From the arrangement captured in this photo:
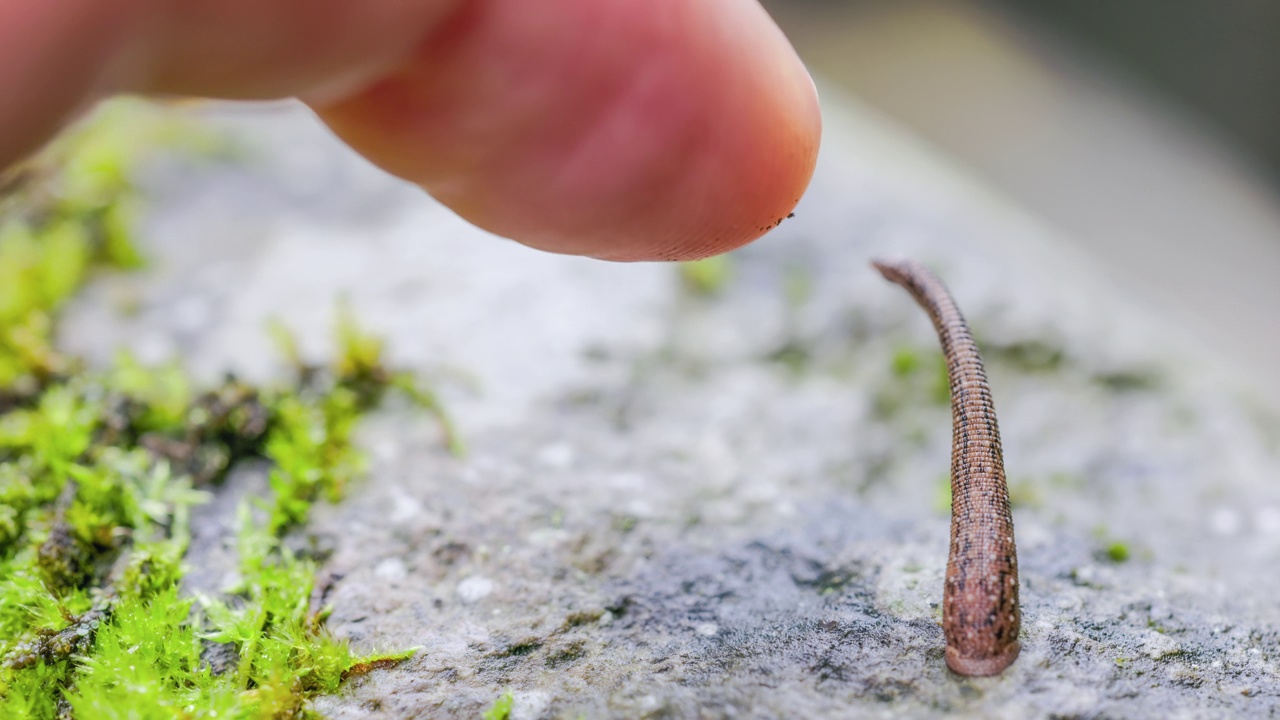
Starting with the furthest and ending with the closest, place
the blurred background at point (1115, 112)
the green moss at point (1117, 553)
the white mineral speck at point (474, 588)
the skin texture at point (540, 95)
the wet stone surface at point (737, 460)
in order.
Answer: the blurred background at point (1115, 112), the green moss at point (1117, 553), the white mineral speck at point (474, 588), the wet stone surface at point (737, 460), the skin texture at point (540, 95)

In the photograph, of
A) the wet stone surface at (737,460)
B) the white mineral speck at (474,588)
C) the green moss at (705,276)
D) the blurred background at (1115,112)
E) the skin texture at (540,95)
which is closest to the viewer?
the skin texture at (540,95)

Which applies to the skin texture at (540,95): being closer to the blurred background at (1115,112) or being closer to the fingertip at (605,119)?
the fingertip at (605,119)

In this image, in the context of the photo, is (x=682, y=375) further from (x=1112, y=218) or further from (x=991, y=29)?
(x=991, y=29)

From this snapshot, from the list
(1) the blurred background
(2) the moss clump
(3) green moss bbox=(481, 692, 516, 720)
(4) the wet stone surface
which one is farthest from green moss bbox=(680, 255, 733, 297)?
(1) the blurred background

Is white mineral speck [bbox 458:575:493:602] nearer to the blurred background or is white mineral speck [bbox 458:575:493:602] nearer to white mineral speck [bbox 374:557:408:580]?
white mineral speck [bbox 374:557:408:580]

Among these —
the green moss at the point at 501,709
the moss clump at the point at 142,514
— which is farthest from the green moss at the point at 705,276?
the green moss at the point at 501,709
